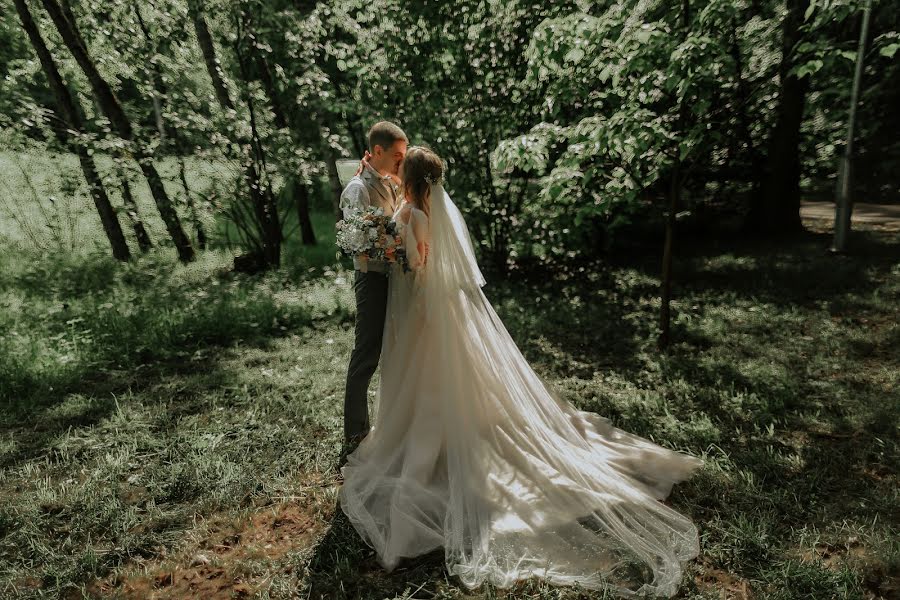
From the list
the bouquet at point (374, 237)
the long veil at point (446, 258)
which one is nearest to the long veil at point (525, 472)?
the long veil at point (446, 258)

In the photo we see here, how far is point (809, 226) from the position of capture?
36.0ft

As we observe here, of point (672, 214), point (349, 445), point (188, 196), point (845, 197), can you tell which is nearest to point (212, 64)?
point (188, 196)

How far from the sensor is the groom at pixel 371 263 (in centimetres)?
367

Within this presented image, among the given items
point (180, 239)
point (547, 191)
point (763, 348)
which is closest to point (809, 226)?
point (763, 348)

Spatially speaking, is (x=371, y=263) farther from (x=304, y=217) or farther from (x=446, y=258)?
(x=304, y=217)

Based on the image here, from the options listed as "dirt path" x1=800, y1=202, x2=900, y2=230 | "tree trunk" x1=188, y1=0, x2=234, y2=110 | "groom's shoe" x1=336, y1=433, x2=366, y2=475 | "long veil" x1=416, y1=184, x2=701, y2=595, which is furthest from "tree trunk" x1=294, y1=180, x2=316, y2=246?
"dirt path" x1=800, y1=202, x2=900, y2=230

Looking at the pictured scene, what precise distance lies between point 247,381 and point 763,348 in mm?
5582

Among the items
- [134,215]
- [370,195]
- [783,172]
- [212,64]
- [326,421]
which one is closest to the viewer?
[370,195]

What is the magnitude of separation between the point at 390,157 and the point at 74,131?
620 centimetres

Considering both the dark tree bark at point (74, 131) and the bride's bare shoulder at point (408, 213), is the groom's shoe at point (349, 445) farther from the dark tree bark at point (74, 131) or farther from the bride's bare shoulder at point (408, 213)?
the dark tree bark at point (74, 131)

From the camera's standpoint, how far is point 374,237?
11.3ft

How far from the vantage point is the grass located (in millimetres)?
2844

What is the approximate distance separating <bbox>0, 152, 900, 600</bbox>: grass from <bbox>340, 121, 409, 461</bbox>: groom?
73 cm

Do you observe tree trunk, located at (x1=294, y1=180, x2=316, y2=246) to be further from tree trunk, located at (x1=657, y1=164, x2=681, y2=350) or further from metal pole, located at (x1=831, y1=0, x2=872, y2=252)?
metal pole, located at (x1=831, y1=0, x2=872, y2=252)
